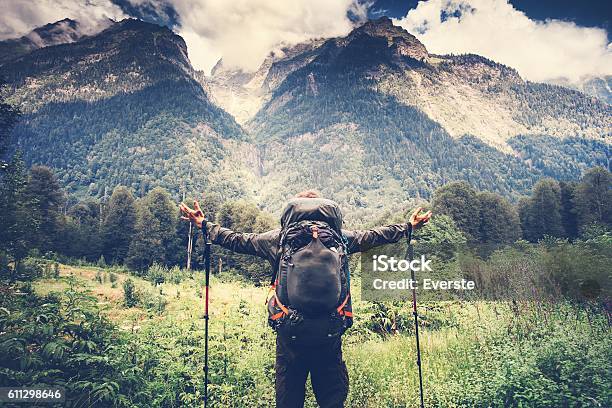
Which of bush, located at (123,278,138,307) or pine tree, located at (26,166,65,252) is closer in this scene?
bush, located at (123,278,138,307)

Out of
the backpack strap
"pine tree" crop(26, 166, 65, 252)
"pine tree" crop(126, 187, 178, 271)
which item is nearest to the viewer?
the backpack strap

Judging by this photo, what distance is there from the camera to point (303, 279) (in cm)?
340

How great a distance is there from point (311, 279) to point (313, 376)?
116 centimetres

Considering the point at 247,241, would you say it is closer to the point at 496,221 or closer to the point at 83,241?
the point at 83,241

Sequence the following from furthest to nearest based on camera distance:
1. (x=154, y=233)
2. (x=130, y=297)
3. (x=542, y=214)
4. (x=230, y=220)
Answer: (x=542, y=214), (x=154, y=233), (x=230, y=220), (x=130, y=297)

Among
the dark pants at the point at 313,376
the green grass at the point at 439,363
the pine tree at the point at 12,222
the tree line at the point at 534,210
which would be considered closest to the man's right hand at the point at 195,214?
the dark pants at the point at 313,376

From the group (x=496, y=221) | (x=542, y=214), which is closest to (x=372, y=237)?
(x=496, y=221)

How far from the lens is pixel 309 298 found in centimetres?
336

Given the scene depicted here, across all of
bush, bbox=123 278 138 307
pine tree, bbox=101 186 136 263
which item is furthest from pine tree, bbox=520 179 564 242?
pine tree, bbox=101 186 136 263

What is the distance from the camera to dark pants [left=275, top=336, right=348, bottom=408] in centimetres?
365

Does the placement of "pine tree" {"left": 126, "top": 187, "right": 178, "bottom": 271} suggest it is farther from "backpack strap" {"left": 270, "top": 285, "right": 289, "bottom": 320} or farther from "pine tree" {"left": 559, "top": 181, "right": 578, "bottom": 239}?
"pine tree" {"left": 559, "top": 181, "right": 578, "bottom": 239}

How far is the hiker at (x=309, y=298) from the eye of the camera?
3.40 meters

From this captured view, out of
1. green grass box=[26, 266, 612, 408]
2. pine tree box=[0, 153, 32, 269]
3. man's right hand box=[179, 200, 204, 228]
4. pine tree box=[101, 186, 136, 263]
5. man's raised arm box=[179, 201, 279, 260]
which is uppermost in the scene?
pine tree box=[101, 186, 136, 263]

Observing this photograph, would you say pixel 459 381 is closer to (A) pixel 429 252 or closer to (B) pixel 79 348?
(B) pixel 79 348
